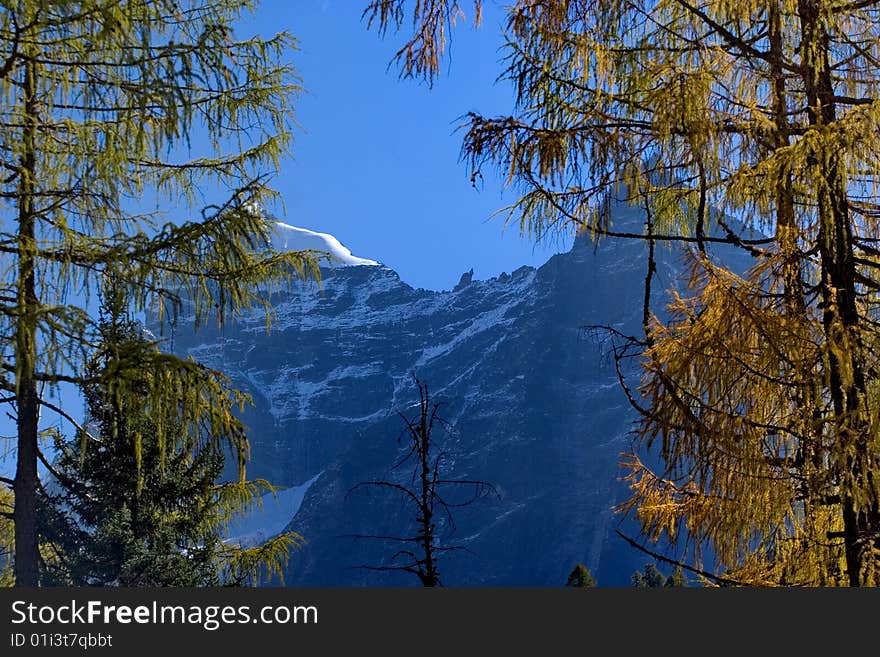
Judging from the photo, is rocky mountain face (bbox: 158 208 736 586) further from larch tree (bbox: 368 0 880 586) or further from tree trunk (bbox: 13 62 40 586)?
larch tree (bbox: 368 0 880 586)

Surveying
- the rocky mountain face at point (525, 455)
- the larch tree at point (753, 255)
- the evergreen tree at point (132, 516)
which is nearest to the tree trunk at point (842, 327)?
the larch tree at point (753, 255)

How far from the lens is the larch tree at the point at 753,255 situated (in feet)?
11.9

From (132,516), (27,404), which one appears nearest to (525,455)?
(132,516)

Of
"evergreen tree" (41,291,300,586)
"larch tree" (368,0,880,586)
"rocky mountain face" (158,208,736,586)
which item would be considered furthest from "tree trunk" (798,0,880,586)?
"rocky mountain face" (158,208,736,586)

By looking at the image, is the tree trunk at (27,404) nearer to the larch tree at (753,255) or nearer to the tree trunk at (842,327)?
the larch tree at (753,255)

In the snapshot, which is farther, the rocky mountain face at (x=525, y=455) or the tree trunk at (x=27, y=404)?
the rocky mountain face at (x=525, y=455)

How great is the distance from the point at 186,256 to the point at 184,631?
92.5 inches

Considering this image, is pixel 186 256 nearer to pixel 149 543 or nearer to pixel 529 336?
pixel 149 543

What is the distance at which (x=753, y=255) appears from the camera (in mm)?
4207

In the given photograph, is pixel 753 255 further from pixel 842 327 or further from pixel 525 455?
pixel 525 455

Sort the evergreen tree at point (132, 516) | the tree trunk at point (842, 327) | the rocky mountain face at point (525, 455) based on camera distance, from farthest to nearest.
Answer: the rocky mountain face at point (525, 455) → the evergreen tree at point (132, 516) → the tree trunk at point (842, 327)

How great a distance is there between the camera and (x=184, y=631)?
3844 millimetres

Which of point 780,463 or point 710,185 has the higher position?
point 710,185

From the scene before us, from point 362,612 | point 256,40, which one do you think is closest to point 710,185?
point 362,612
